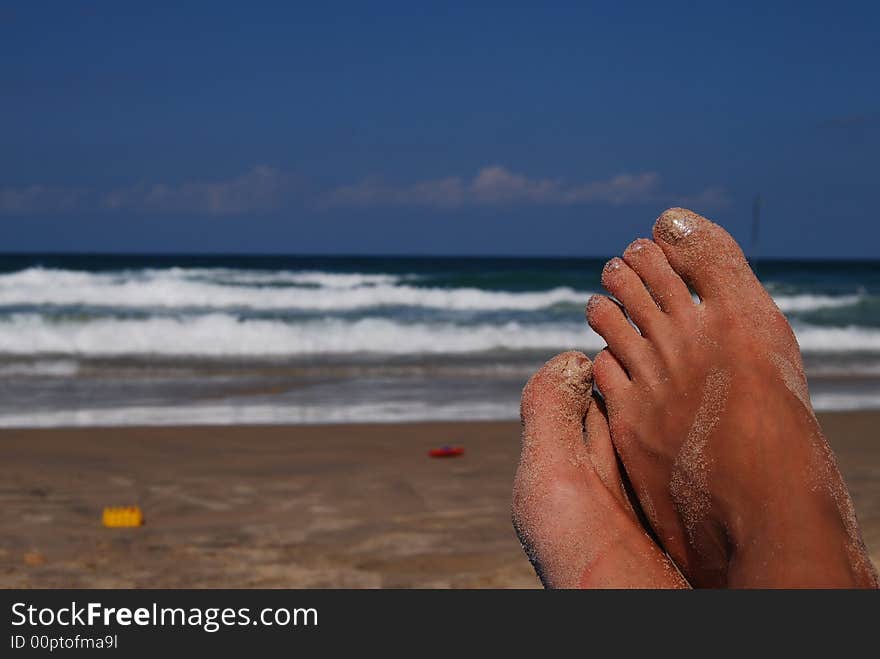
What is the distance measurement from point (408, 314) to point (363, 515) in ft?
31.3

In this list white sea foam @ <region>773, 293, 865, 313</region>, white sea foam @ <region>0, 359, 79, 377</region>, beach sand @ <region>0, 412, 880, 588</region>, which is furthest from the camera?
white sea foam @ <region>773, 293, 865, 313</region>

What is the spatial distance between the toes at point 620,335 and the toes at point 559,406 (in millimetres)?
108

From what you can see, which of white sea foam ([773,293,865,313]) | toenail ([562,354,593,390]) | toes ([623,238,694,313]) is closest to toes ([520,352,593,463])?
toenail ([562,354,593,390])

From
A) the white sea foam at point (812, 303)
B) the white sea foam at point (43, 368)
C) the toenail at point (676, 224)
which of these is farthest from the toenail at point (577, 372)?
the white sea foam at point (812, 303)

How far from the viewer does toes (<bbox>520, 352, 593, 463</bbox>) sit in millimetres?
2150

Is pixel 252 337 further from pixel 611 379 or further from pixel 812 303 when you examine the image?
pixel 812 303

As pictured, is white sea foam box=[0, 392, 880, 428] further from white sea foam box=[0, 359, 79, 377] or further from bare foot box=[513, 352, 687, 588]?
bare foot box=[513, 352, 687, 588]

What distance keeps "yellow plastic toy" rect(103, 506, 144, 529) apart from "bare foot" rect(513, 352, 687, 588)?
1.58 meters

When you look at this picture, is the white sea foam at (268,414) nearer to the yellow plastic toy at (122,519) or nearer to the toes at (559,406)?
the yellow plastic toy at (122,519)

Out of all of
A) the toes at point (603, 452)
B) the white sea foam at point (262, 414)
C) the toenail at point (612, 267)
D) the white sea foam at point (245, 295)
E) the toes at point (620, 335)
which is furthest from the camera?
the white sea foam at point (245, 295)

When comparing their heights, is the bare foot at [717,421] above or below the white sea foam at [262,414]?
below

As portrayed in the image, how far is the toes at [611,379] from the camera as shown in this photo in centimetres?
220
